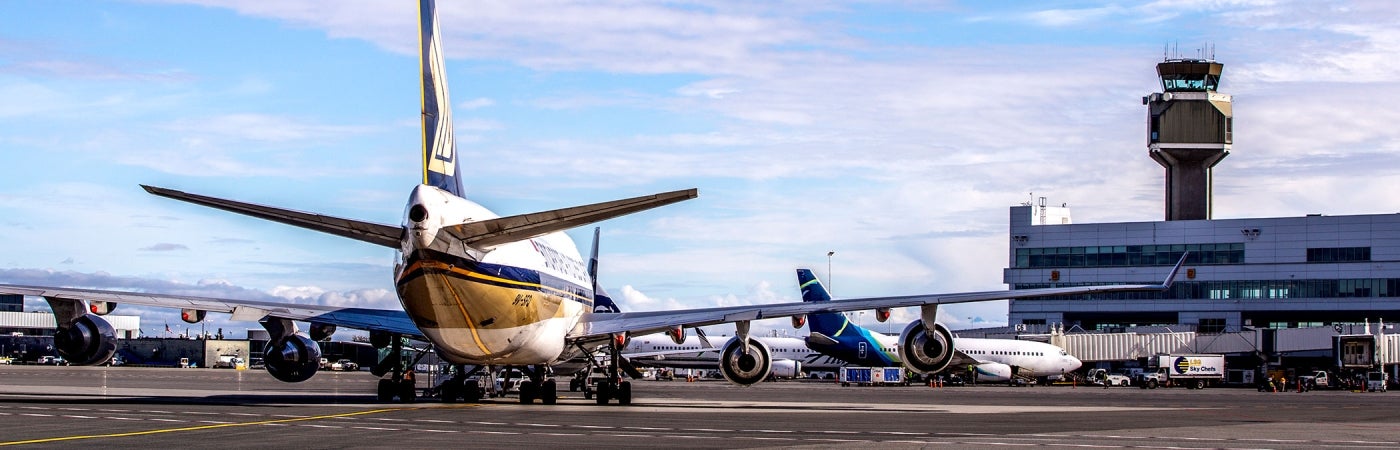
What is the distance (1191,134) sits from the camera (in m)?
135

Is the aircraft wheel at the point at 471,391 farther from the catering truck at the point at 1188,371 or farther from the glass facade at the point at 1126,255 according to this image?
the glass facade at the point at 1126,255

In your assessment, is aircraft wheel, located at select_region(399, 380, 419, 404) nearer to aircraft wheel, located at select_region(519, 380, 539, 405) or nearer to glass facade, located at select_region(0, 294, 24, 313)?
aircraft wheel, located at select_region(519, 380, 539, 405)

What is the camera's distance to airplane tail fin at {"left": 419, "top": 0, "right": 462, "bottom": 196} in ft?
108

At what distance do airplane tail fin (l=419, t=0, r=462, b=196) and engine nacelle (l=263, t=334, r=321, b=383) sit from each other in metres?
7.85

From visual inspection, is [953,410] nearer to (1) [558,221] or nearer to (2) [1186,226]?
(1) [558,221]

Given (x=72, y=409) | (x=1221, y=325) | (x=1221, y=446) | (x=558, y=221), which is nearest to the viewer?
(x=1221, y=446)

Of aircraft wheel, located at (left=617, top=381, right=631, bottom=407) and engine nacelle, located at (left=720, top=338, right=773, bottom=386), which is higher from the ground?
engine nacelle, located at (left=720, top=338, right=773, bottom=386)

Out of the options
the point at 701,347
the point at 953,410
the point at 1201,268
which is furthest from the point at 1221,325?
the point at 953,410

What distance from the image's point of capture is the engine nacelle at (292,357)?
38.9 m

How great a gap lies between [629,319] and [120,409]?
13.0 m

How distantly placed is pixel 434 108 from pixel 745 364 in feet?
41.2

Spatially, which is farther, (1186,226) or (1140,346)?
(1186,226)

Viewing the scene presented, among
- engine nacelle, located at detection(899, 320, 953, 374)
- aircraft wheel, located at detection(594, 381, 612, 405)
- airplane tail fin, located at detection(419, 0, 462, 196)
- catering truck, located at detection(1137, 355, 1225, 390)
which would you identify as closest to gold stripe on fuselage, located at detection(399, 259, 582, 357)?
airplane tail fin, located at detection(419, 0, 462, 196)

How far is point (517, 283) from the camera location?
1312 inches
